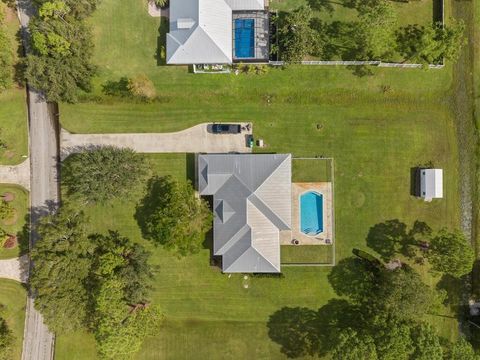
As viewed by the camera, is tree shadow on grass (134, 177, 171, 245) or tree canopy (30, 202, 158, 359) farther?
tree shadow on grass (134, 177, 171, 245)

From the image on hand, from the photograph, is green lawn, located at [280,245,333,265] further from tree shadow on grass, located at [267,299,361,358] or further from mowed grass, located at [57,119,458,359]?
tree shadow on grass, located at [267,299,361,358]

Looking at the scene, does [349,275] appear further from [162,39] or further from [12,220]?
[12,220]

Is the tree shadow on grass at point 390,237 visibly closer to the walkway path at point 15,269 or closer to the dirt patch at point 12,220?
the walkway path at point 15,269

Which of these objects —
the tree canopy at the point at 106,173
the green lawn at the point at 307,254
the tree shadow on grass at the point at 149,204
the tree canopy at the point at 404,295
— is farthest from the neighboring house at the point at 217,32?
the tree canopy at the point at 404,295

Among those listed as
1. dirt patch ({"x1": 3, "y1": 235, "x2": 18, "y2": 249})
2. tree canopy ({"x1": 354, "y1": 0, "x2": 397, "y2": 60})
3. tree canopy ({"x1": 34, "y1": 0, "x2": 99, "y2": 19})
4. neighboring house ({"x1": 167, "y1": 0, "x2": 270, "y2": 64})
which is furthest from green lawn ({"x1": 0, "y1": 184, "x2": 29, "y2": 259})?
tree canopy ({"x1": 354, "y1": 0, "x2": 397, "y2": 60})

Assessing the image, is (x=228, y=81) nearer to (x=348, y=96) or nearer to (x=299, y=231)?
(x=348, y=96)

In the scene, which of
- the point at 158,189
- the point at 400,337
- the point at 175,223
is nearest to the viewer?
the point at 400,337

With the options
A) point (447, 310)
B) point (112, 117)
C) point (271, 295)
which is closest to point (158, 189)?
point (112, 117)
